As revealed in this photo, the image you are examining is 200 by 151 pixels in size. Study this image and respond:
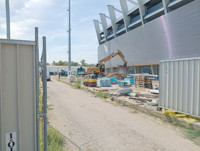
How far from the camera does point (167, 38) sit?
2425cm

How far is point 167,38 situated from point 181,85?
68.9 ft

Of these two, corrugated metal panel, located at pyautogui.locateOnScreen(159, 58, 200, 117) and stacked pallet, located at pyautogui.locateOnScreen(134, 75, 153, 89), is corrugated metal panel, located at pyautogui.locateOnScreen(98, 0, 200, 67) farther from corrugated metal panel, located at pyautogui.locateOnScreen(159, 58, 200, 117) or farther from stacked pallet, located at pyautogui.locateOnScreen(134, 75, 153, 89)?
corrugated metal panel, located at pyautogui.locateOnScreen(159, 58, 200, 117)

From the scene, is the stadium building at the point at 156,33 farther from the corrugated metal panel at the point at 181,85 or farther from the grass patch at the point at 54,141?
the grass patch at the point at 54,141

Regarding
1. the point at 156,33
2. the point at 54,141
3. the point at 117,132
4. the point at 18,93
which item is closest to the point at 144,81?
the point at 117,132

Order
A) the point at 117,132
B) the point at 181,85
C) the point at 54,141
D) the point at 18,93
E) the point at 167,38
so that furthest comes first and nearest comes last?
1. the point at 167,38
2. the point at 181,85
3. the point at 117,132
4. the point at 54,141
5. the point at 18,93

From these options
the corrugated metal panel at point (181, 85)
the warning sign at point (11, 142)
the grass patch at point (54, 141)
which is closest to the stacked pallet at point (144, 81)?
the corrugated metal panel at point (181, 85)

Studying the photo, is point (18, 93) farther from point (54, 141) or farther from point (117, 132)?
point (117, 132)

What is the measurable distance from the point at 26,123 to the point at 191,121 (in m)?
5.25

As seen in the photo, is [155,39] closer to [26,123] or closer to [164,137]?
[164,137]

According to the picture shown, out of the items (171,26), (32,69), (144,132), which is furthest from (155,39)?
(32,69)

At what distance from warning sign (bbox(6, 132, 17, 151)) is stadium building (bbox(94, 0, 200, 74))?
2198 centimetres

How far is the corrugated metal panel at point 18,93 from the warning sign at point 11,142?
0.02m

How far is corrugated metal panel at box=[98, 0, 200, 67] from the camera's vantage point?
20.1 metres

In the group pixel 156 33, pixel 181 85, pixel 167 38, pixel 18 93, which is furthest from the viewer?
pixel 156 33
